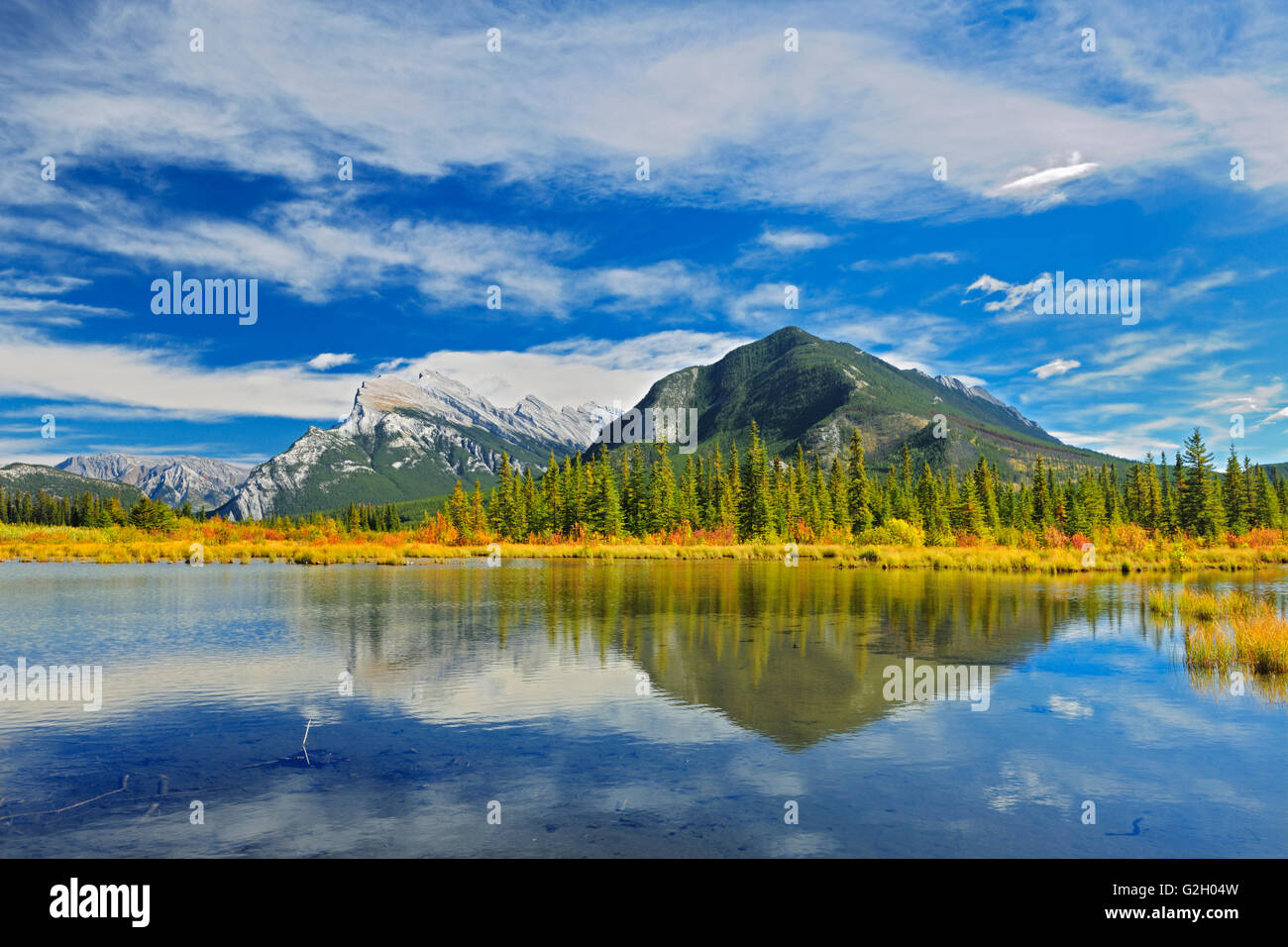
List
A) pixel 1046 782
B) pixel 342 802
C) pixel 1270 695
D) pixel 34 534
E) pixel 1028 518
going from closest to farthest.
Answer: pixel 342 802 → pixel 1046 782 → pixel 1270 695 → pixel 34 534 → pixel 1028 518

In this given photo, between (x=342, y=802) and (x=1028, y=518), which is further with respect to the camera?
(x=1028, y=518)

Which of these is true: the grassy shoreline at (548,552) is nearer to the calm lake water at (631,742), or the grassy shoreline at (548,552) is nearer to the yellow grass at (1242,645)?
the calm lake water at (631,742)

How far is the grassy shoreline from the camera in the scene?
59.7 m

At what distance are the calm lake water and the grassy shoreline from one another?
32498 mm

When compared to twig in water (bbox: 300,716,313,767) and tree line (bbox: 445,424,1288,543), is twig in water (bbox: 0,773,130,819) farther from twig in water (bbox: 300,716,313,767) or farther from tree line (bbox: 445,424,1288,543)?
tree line (bbox: 445,424,1288,543)

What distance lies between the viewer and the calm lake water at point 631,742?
1013 cm

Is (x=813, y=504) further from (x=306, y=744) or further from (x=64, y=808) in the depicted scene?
(x=64, y=808)

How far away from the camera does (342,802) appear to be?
11242 millimetres

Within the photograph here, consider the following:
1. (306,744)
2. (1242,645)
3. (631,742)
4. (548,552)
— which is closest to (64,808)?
(306,744)

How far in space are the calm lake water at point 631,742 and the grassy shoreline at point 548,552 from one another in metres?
32.5
